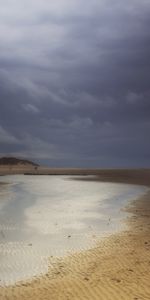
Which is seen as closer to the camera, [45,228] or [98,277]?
[98,277]

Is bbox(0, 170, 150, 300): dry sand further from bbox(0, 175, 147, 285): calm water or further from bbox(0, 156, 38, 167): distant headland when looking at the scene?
bbox(0, 156, 38, 167): distant headland

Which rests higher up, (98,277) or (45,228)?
(45,228)

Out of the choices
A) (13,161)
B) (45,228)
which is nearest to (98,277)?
(45,228)

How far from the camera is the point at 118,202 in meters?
33.2

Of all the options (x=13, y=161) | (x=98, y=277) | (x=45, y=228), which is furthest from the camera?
(x=13, y=161)

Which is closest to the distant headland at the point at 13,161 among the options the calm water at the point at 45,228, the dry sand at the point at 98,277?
the calm water at the point at 45,228

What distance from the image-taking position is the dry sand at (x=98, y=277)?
1109 centimetres

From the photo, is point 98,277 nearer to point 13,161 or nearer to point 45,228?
point 45,228

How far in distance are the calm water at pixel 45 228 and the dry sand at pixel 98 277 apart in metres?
0.63

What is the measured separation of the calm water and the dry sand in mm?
629

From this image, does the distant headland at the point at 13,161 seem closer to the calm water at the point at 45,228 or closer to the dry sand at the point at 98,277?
the calm water at the point at 45,228

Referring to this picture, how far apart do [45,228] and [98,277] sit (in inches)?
349

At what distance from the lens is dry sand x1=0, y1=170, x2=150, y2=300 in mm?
11086

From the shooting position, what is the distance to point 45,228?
2120 centimetres
